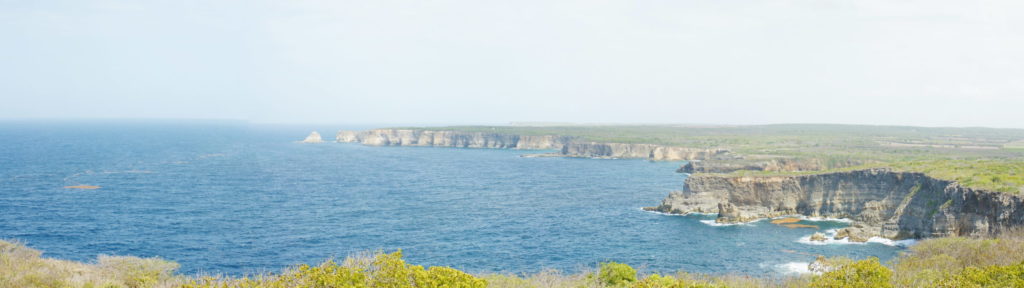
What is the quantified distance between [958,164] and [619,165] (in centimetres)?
8488

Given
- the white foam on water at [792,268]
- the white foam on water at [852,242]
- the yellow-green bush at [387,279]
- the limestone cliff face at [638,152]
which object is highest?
the yellow-green bush at [387,279]

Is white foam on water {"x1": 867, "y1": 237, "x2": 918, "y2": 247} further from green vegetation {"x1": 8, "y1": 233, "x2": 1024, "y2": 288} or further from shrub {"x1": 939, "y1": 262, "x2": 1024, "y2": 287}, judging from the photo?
shrub {"x1": 939, "y1": 262, "x2": 1024, "y2": 287}

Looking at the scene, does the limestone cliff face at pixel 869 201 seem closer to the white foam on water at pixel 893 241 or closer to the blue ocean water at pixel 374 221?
the white foam on water at pixel 893 241

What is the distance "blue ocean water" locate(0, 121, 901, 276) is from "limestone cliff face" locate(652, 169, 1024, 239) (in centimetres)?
404

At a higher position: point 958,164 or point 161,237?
point 958,164

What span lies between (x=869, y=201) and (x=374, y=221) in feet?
190

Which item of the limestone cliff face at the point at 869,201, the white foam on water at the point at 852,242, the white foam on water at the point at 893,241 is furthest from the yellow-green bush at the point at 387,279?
the white foam on water at the point at 893,241

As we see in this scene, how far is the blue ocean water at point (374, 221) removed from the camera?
59375 mm

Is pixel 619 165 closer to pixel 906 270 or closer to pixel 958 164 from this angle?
pixel 958 164

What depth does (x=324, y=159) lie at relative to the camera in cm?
16900

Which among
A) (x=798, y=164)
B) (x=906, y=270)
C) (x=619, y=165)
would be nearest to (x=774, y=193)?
(x=906, y=270)

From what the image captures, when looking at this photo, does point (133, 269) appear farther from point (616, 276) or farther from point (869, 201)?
point (869, 201)

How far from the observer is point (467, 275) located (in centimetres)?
2781

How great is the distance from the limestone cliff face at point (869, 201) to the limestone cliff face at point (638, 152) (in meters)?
85.6
